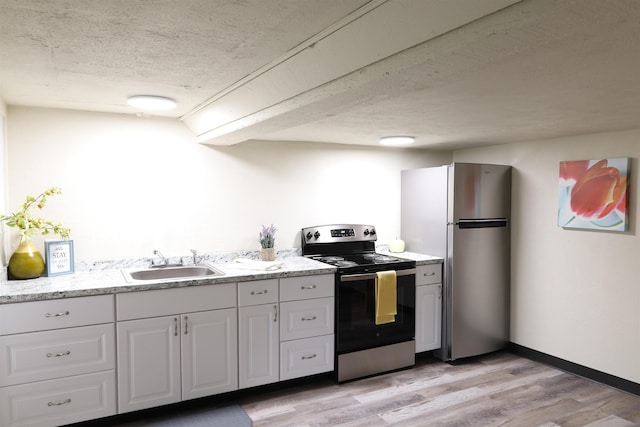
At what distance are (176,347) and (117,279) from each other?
57 centimetres

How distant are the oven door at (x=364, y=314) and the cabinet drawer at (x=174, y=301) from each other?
0.85 m

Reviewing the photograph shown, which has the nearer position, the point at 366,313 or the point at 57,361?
the point at 57,361

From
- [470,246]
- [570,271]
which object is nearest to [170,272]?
[470,246]

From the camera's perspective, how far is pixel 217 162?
348 cm

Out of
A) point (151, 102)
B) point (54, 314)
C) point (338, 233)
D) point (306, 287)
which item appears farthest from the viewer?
point (338, 233)

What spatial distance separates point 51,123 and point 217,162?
1.15 metres

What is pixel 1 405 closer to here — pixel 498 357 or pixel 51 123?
pixel 51 123

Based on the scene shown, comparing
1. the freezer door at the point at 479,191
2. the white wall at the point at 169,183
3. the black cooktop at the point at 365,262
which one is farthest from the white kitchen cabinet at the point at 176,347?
the freezer door at the point at 479,191

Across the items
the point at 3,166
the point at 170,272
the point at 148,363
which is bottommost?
the point at 148,363

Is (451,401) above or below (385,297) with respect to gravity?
below

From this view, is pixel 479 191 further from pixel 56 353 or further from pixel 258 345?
pixel 56 353

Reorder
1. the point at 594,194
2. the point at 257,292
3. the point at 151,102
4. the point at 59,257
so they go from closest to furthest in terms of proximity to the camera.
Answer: the point at 151,102 → the point at 59,257 → the point at 257,292 → the point at 594,194

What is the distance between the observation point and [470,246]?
12.2 ft

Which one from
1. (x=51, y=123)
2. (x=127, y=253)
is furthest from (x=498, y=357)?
(x=51, y=123)
